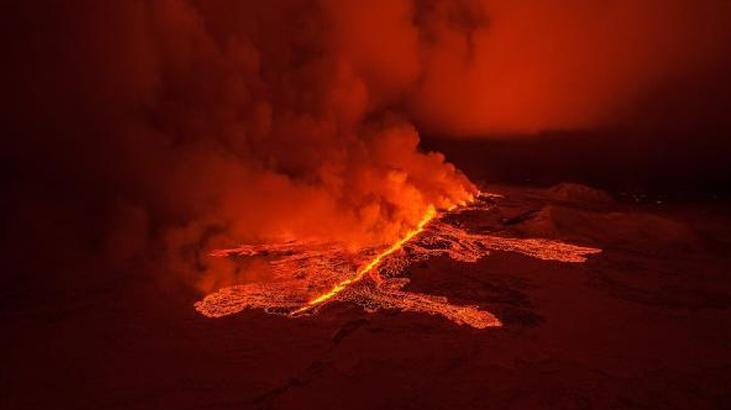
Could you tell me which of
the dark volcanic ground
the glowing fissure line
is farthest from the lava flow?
the dark volcanic ground

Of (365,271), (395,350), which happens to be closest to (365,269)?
(365,271)

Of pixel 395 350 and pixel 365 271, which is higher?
pixel 365 271

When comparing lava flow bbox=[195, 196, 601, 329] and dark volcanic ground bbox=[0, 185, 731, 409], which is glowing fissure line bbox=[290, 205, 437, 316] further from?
dark volcanic ground bbox=[0, 185, 731, 409]

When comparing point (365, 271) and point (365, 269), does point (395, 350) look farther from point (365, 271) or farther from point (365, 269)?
point (365, 269)

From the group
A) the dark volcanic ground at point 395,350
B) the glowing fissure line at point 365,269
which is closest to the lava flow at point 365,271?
the glowing fissure line at point 365,269

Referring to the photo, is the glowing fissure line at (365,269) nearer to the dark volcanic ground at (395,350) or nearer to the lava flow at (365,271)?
the lava flow at (365,271)

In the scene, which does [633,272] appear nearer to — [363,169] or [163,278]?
[363,169]
